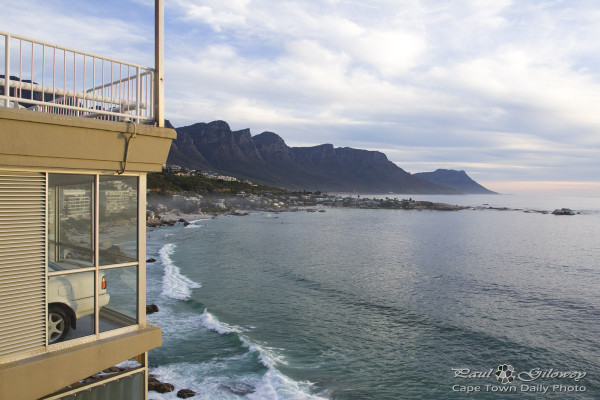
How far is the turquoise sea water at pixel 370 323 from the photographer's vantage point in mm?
14000

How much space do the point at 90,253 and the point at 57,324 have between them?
106 cm

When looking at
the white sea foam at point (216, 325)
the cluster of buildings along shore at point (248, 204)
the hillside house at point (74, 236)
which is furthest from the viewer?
the cluster of buildings along shore at point (248, 204)

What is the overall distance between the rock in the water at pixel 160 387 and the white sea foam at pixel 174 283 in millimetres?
10630

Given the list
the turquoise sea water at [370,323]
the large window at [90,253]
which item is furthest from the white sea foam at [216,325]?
the large window at [90,253]

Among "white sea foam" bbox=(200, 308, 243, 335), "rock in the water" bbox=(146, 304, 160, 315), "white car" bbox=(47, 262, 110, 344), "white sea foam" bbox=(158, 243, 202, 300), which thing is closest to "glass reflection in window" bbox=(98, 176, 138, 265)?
"white car" bbox=(47, 262, 110, 344)

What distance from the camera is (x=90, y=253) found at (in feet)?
19.7

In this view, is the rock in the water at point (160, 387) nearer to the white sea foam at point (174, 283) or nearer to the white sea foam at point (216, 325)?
the white sea foam at point (216, 325)

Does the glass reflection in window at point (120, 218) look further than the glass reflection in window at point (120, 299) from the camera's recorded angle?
No

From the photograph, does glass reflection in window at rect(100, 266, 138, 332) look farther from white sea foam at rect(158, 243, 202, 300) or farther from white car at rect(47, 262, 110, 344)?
white sea foam at rect(158, 243, 202, 300)

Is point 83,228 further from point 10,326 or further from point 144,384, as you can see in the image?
point 144,384

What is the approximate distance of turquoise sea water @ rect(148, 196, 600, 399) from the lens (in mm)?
14000

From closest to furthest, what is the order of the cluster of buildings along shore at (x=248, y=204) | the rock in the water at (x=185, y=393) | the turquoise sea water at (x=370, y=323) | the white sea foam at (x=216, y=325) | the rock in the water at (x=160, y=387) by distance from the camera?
the rock in the water at (x=185, y=393) < the rock in the water at (x=160, y=387) < the turquoise sea water at (x=370, y=323) < the white sea foam at (x=216, y=325) < the cluster of buildings along shore at (x=248, y=204)

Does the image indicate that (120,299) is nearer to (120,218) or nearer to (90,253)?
(90,253)

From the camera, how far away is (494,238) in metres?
58.4
